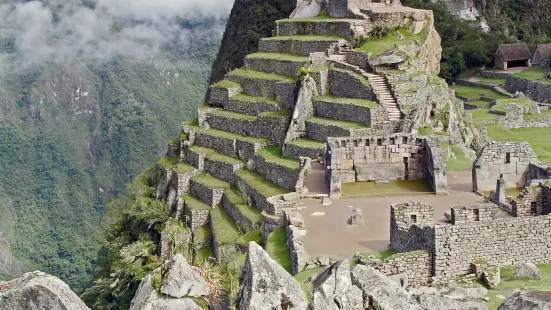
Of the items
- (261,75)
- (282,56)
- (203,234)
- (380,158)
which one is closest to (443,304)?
(380,158)

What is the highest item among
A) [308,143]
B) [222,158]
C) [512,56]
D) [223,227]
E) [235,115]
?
[512,56]

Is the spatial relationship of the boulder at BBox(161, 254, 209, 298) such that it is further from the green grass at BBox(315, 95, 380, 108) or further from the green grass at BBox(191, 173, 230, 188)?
the green grass at BBox(191, 173, 230, 188)

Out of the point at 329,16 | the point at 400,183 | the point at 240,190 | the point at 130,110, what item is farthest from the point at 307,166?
the point at 130,110

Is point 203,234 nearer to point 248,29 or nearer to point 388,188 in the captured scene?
point 388,188

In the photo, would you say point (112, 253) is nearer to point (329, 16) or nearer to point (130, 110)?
point (329, 16)

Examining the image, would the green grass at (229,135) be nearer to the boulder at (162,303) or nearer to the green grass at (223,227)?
the green grass at (223,227)

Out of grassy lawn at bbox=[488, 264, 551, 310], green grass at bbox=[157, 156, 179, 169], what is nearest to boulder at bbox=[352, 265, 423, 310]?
grassy lawn at bbox=[488, 264, 551, 310]
